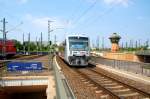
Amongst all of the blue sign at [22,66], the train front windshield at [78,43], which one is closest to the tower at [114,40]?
the train front windshield at [78,43]

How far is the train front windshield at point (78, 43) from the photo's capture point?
108ft

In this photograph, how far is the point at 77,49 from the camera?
1299 inches

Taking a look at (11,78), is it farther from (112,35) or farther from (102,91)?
(112,35)

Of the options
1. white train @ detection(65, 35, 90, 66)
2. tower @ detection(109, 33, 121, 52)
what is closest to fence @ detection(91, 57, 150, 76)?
white train @ detection(65, 35, 90, 66)

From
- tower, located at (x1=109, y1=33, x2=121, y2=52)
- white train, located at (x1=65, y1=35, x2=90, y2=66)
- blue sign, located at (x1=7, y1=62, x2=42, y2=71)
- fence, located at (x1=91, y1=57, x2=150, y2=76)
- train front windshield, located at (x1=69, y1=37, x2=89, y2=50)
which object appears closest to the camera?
fence, located at (x1=91, y1=57, x2=150, y2=76)

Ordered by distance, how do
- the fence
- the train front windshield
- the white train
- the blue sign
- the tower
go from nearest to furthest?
the fence
the blue sign
the white train
the train front windshield
the tower

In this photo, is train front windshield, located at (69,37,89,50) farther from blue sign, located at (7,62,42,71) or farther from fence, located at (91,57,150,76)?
blue sign, located at (7,62,42,71)

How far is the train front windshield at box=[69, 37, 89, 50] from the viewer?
32938 mm

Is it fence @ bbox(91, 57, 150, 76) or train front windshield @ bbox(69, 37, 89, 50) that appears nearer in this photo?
fence @ bbox(91, 57, 150, 76)

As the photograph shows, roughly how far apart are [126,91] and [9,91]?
14783 millimetres

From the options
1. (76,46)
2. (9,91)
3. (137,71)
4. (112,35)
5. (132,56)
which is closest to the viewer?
(137,71)

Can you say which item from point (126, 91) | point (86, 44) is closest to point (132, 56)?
point (86, 44)

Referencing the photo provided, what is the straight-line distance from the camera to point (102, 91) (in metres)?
15.5

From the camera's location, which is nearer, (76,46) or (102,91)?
(102,91)
